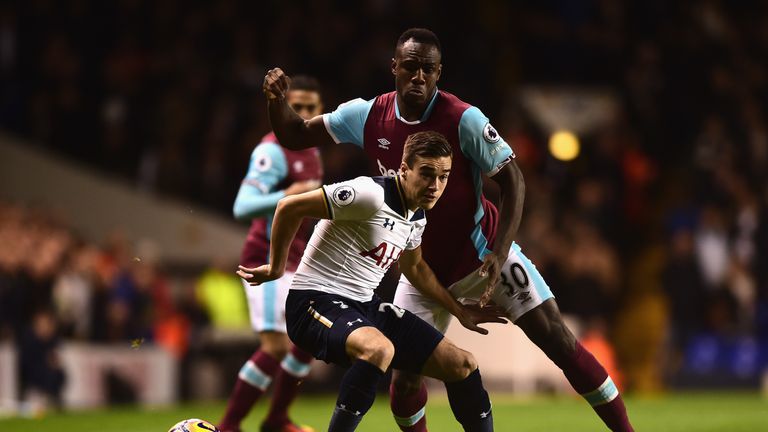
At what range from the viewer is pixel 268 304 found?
8773 mm

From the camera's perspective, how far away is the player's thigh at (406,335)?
6.70m

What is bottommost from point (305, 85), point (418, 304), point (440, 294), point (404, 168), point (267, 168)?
point (418, 304)

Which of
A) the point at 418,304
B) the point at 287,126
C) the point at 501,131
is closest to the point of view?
the point at 287,126

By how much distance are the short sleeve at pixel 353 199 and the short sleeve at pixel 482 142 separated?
64cm

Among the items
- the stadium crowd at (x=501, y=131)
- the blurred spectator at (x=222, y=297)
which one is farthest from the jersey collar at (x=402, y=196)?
the blurred spectator at (x=222, y=297)

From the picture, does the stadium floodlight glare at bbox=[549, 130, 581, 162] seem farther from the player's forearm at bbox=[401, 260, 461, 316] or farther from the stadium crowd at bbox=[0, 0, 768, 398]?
the player's forearm at bbox=[401, 260, 461, 316]

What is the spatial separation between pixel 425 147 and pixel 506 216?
658 millimetres

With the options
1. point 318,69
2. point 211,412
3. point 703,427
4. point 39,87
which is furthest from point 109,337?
point 703,427

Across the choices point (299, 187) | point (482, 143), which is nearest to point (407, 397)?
point (482, 143)

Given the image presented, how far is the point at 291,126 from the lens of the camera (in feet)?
23.4

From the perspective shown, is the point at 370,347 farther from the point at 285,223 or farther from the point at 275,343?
the point at 275,343

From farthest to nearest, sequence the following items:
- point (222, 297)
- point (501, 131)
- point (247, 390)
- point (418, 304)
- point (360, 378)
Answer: point (501, 131) → point (222, 297) → point (247, 390) → point (418, 304) → point (360, 378)

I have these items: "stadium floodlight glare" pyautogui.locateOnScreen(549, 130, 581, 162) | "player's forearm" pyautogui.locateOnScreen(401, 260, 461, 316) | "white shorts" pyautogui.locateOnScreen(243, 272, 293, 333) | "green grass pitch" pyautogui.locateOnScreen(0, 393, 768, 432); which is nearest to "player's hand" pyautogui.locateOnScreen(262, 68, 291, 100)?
"player's forearm" pyautogui.locateOnScreen(401, 260, 461, 316)

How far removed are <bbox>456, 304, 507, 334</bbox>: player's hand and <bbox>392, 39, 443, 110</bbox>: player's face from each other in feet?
3.73
